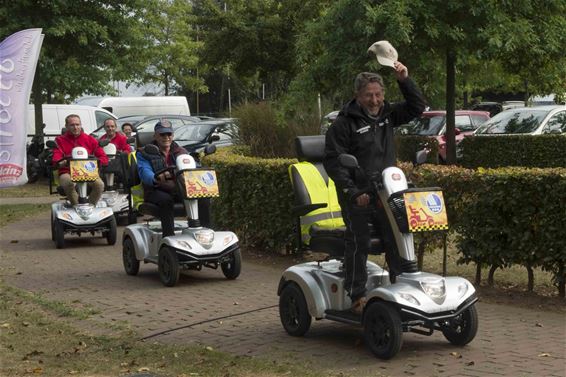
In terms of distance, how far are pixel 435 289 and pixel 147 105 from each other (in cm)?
3704

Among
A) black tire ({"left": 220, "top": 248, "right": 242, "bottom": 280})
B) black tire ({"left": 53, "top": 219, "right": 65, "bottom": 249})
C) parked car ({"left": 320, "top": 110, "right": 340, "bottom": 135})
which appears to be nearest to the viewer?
black tire ({"left": 220, "top": 248, "right": 242, "bottom": 280})

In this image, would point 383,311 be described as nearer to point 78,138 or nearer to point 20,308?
point 20,308

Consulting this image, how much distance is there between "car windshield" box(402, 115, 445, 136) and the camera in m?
27.0

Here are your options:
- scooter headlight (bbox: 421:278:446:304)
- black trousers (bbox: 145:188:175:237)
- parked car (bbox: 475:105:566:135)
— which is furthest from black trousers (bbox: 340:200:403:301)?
parked car (bbox: 475:105:566:135)

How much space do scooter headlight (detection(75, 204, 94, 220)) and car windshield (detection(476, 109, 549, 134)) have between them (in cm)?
1135

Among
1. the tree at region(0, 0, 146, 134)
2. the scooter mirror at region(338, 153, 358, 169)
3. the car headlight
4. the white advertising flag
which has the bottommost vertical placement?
the car headlight

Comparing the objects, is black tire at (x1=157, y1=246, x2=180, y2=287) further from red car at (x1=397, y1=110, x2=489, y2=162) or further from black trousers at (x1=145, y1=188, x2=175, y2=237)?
red car at (x1=397, y1=110, x2=489, y2=162)

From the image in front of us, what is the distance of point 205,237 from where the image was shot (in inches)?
448

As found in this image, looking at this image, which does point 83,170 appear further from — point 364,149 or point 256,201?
point 364,149

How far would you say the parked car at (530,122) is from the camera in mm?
23188

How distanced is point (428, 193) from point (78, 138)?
29.4 ft

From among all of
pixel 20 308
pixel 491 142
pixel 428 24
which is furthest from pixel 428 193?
pixel 491 142

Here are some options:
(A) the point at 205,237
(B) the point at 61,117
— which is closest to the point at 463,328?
(A) the point at 205,237

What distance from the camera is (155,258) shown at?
11984 millimetres
